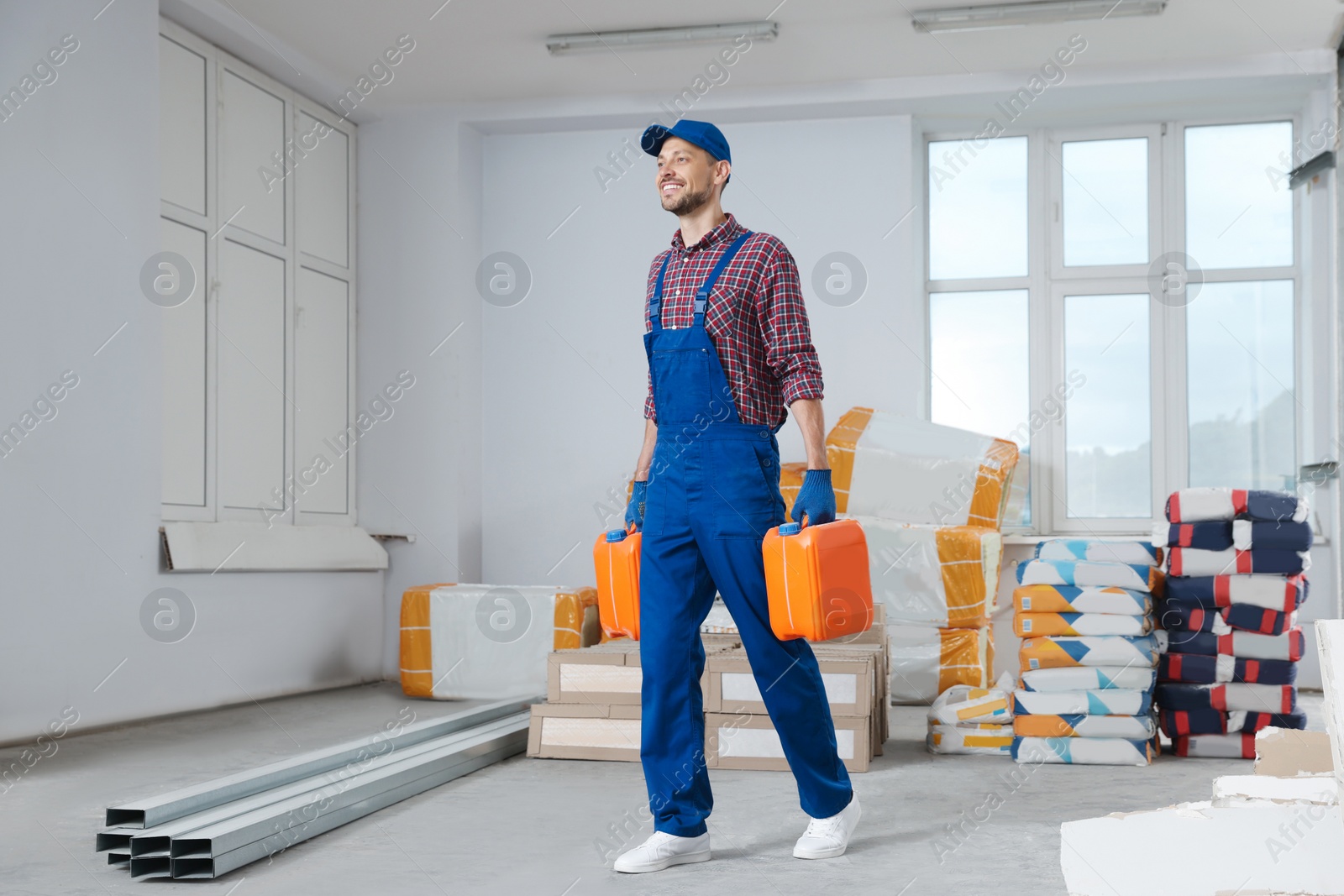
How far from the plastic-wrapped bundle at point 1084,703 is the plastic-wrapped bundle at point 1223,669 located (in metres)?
0.22

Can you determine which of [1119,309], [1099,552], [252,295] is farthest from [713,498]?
[1119,309]

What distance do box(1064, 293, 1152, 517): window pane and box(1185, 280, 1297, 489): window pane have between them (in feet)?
0.91

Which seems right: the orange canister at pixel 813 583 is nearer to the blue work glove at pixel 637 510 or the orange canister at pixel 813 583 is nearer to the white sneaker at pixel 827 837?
the blue work glove at pixel 637 510

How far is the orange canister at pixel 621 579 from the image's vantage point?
9.77 feet

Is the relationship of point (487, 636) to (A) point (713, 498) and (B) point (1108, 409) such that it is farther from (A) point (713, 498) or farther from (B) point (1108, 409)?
(B) point (1108, 409)

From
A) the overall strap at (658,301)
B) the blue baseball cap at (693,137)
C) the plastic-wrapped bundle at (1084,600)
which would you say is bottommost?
the plastic-wrapped bundle at (1084,600)

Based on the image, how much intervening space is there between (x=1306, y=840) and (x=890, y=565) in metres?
4.14

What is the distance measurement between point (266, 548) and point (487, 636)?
1220 mm

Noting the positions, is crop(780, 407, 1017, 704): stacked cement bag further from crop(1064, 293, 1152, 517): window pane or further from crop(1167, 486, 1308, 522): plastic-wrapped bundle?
crop(1167, 486, 1308, 522): plastic-wrapped bundle

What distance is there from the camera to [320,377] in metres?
7.04

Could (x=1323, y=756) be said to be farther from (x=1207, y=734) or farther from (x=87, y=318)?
(x=87, y=318)

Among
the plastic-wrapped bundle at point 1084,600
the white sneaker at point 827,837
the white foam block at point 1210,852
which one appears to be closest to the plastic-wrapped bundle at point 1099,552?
the plastic-wrapped bundle at point 1084,600

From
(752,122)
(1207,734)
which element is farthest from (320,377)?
(1207,734)

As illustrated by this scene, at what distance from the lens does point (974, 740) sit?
4555mm
